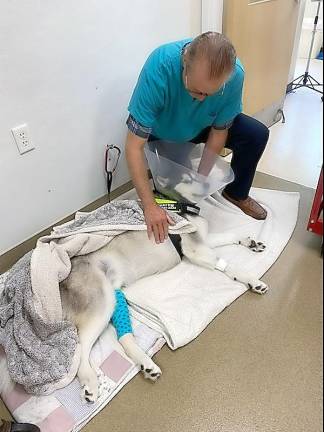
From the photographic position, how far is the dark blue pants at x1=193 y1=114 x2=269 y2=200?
1.64m

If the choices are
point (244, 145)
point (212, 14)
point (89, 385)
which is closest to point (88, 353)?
point (89, 385)

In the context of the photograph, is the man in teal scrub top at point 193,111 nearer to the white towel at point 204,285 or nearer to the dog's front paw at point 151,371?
the white towel at point 204,285

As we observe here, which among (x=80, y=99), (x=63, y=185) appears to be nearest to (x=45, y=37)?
(x=80, y=99)

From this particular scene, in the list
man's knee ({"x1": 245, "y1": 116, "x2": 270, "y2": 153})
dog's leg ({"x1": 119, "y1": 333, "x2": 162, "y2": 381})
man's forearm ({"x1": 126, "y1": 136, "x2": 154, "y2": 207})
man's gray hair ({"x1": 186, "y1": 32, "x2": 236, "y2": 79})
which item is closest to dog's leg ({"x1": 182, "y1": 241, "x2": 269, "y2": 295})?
man's forearm ({"x1": 126, "y1": 136, "x2": 154, "y2": 207})

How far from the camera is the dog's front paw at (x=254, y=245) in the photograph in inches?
60.4

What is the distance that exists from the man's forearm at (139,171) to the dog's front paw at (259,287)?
1.62 ft

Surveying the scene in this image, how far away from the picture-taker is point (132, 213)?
4.62ft

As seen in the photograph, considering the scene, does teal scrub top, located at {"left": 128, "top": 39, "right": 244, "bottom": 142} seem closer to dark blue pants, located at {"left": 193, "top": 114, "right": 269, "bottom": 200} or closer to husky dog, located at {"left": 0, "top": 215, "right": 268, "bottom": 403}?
dark blue pants, located at {"left": 193, "top": 114, "right": 269, "bottom": 200}

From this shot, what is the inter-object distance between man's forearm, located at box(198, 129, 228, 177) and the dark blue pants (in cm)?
7

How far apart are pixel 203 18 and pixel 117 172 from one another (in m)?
0.90

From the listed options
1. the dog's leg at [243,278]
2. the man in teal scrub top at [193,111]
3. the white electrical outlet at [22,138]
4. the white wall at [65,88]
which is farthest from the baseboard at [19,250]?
the dog's leg at [243,278]

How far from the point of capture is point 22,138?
54.3 inches

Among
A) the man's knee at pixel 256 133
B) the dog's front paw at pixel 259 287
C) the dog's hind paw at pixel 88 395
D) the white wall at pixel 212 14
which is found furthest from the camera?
the white wall at pixel 212 14

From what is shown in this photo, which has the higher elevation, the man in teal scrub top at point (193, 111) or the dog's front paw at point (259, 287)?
the man in teal scrub top at point (193, 111)
